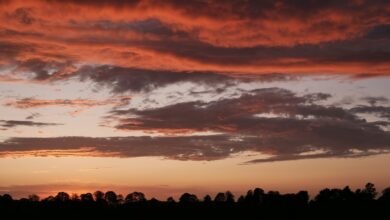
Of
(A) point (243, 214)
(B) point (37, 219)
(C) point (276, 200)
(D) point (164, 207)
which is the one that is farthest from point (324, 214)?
(B) point (37, 219)

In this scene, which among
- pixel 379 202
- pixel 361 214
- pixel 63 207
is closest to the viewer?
pixel 361 214

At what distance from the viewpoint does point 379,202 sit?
16025cm

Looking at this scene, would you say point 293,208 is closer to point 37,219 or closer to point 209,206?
point 209,206

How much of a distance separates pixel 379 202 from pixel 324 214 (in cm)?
1713

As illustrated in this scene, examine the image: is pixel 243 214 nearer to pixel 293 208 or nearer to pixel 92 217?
pixel 293 208

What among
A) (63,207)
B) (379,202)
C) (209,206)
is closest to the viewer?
(379,202)

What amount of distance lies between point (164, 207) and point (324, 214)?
157 ft

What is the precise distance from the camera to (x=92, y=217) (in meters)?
162

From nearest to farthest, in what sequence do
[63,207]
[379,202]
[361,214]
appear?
[361,214] < [379,202] < [63,207]

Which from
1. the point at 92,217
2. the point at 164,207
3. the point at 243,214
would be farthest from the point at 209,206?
the point at 92,217

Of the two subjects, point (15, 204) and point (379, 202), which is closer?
point (379, 202)

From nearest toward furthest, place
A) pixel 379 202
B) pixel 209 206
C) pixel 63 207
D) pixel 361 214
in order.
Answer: pixel 361 214 < pixel 379 202 < pixel 63 207 < pixel 209 206

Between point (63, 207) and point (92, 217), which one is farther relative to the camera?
point (63, 207)

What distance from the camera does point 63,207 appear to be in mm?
174625
